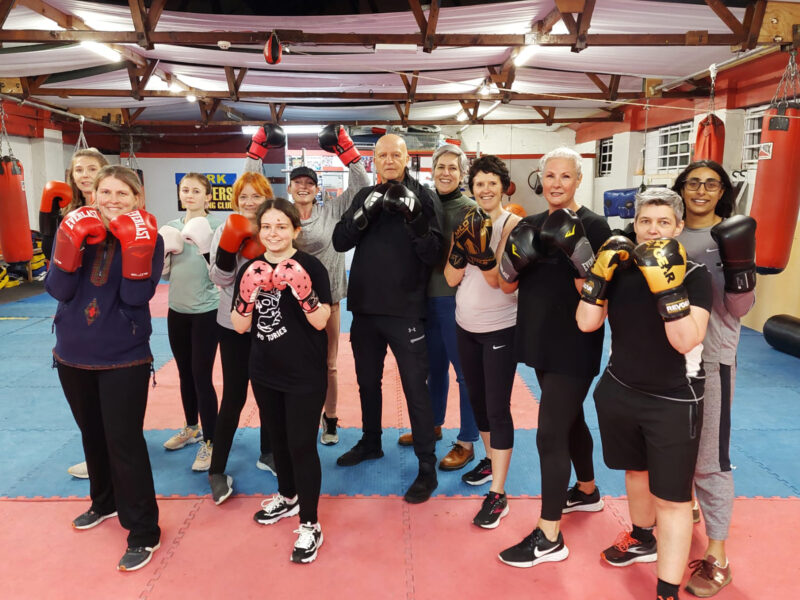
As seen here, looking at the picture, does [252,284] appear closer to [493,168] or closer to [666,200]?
[493,168]

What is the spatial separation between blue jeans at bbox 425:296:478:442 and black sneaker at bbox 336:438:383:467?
1.30 ft

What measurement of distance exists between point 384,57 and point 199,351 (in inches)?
165

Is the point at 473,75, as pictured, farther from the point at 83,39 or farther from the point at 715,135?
the point at 83,39

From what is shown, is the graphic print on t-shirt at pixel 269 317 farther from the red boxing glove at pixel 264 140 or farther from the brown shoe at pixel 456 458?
the brown shoe at pixel 456 458

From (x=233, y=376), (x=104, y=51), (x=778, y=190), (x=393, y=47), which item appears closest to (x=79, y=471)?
(x=233, y=376)

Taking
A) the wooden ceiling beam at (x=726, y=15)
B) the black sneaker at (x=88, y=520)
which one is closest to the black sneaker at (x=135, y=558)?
the black sneaker at (x=88, y=520)

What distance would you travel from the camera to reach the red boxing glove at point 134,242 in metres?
1.96

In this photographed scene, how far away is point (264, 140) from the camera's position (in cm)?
298

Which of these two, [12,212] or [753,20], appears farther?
[12,212]

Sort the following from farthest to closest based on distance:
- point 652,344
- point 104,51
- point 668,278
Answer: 1. point 104,51
2. point 652,344
3. point 668,278

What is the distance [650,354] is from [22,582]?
2384mm

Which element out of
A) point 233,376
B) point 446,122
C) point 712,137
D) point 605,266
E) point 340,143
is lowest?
point 233,376

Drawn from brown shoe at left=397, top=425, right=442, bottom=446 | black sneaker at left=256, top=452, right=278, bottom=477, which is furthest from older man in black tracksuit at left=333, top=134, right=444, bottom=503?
black sneaker at left=256, top=452, right=278, bottom=477

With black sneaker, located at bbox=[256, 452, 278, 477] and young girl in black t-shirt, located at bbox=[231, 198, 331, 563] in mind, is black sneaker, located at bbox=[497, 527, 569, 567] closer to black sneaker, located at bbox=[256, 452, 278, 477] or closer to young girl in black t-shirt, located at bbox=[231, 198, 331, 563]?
young girl in black t-shirt, located at bbox=[231, 198, 331, 563]
